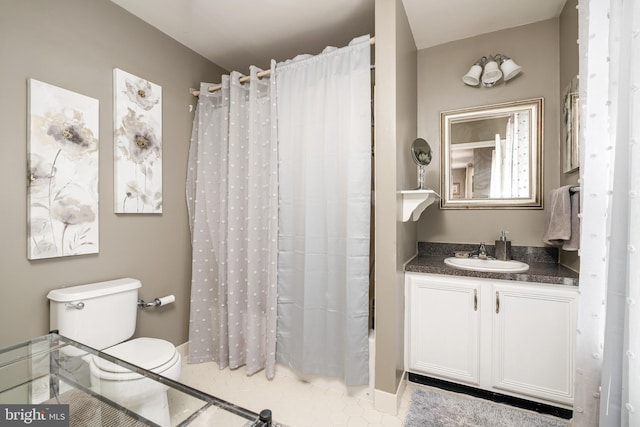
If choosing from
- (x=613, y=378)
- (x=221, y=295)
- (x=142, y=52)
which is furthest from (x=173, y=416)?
(x=142, y=52)

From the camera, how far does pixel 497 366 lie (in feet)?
5.57

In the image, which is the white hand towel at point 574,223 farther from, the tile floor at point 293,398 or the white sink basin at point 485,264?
the tile floor at point 293,398

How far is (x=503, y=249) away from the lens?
6.69ft

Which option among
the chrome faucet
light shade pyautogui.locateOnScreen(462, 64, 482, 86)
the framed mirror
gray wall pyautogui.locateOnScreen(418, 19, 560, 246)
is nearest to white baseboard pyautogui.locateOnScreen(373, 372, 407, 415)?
the chrome faucet

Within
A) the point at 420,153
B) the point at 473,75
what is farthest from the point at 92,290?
the point at 473,75

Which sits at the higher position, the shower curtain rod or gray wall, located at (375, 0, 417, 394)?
the shower curtain rod

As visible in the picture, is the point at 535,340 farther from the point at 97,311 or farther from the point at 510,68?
the point at 97,311

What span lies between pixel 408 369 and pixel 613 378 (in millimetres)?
1227

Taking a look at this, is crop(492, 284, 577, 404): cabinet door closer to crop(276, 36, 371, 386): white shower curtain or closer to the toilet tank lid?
crop(276, 36, 371, 386): white shower curtain

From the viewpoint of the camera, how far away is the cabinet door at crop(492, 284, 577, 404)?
1550mm

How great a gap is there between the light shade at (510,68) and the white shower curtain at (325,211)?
113cm

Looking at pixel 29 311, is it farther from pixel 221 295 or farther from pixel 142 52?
pixel 142 52

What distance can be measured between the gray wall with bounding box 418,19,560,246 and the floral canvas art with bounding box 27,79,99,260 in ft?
7.89

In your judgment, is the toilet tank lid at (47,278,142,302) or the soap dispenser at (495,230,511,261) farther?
the soap dispenser at (495,230,511,261)
